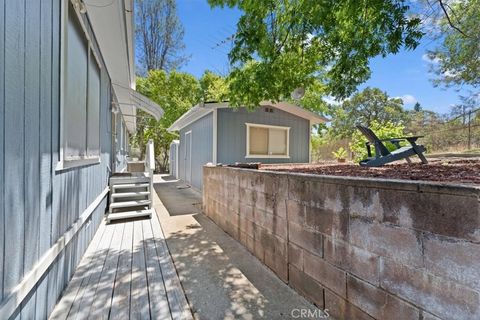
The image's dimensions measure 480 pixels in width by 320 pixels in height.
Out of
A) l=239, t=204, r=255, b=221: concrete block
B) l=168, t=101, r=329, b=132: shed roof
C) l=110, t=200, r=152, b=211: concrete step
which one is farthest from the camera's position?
l=168, t=101, r=329, b=132: shed roof

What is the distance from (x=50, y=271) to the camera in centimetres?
209

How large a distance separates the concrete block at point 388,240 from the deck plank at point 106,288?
224 centimetres

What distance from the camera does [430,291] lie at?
4.68 ft

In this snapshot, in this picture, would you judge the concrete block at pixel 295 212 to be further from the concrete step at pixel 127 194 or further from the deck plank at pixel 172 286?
the concrete step at pixel 127 194

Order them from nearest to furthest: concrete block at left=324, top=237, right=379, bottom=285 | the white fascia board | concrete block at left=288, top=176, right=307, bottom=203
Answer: concrete block at left=324, top=237, right=379, bottom=285, concrete block at left=288, top=176, right=307, bottom=203, the white fascia board

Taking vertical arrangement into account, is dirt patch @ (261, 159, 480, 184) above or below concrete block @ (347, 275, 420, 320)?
above

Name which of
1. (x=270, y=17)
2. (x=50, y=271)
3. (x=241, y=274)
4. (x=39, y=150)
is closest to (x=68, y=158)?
(x=39, y=150)

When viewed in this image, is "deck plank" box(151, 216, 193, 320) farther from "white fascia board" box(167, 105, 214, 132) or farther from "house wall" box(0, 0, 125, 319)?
"white fascia board" box(167, 105, 214, 132)

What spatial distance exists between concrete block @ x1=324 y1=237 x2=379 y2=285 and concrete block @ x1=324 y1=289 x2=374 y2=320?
27cm

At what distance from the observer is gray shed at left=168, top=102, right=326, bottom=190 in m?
7.75

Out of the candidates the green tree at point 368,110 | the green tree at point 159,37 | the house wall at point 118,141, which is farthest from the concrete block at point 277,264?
the green tree at point 368,110

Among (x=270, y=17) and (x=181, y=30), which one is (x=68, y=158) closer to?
(x=270, y=17)

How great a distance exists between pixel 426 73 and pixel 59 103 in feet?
54.0

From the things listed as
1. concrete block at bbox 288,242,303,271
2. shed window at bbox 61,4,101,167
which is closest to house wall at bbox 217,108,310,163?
shed window at bbox 61,4,101,167
